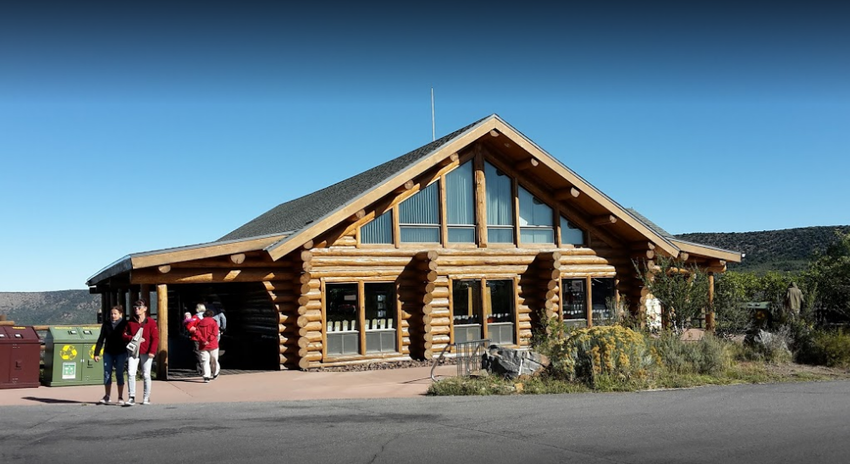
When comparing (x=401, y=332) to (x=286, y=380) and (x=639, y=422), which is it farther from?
(x=639, y=422)

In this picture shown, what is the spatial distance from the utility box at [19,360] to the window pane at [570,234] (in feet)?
43.8

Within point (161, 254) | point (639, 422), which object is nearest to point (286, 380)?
point (161, 254)

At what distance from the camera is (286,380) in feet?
51.1

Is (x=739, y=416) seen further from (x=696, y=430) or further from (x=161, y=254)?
(x=161, y=254)

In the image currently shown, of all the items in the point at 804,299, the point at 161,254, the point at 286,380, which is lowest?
the point at 286,380

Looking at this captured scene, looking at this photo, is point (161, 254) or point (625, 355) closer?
point (625, 355)

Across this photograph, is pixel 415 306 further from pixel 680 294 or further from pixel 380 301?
pixel 680 294

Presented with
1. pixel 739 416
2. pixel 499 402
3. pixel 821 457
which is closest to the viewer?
pixel 821 457

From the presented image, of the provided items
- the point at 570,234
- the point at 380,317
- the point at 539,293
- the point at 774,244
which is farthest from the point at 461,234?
the point at 774,244

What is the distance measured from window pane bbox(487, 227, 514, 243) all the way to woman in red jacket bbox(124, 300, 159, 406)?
10.1 m

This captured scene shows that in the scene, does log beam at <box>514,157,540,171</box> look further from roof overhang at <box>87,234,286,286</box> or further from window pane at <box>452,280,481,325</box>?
roof overhang at <box>87,234,286,286</box>

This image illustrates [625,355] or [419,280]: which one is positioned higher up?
[419,280]

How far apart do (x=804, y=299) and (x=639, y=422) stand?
34.2ft

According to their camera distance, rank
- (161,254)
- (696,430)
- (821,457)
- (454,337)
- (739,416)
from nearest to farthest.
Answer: (821,457), (696,430), (739,416), (161,254), (454,337)
